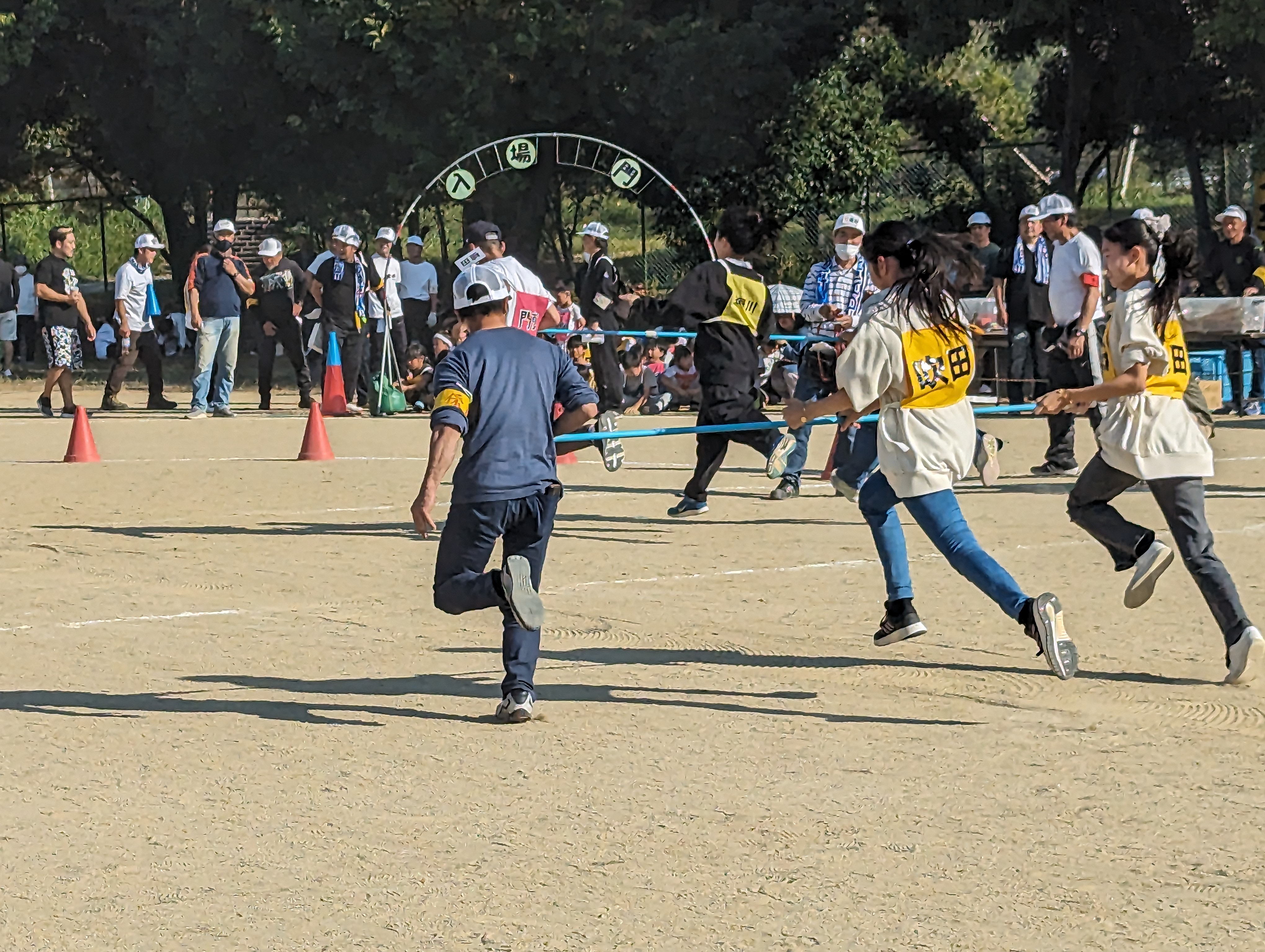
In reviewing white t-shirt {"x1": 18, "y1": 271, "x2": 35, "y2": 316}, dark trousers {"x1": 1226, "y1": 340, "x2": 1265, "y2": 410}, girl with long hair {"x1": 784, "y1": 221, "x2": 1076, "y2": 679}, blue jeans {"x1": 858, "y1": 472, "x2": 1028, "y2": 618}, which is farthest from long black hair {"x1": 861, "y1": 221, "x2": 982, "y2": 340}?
white t-shirt {"x1": 18, "y1": 271, "x2": 35, "y2": 316}

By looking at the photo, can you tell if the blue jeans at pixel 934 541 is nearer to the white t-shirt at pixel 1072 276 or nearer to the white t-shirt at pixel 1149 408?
the white t-shirt at pixel 1149 408

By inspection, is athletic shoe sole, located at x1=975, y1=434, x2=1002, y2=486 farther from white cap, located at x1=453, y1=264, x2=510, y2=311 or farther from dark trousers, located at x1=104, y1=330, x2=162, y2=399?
dark trousers, located at x1=104, y1=330, x2=162, y2=399

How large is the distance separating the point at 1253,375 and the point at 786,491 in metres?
8.28

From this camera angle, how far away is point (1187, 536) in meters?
7.21

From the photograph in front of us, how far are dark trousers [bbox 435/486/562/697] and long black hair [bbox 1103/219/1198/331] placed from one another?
2.30 metres

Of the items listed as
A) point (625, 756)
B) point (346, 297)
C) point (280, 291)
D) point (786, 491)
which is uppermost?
point (280, 291)

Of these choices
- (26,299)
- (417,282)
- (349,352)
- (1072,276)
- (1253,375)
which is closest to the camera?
(1072,276)

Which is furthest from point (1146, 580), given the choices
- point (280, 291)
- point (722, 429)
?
point (280, 291)

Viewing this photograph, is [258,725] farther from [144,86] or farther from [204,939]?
[144,86]

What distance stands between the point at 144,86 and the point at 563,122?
7.81 metres

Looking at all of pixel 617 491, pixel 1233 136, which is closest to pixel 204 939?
pixel 617 491

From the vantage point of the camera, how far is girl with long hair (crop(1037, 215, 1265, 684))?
23.5 feet

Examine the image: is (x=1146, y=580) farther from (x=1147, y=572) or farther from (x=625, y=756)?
(x=625, y=756)

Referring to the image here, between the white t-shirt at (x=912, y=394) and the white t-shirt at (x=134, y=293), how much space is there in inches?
566
